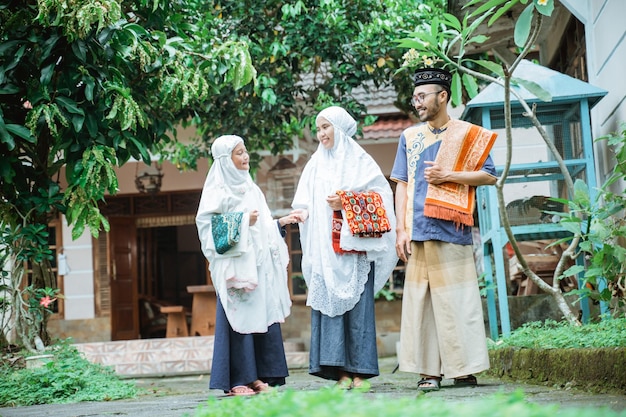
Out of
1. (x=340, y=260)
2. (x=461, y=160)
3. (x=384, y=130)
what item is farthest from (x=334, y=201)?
(x=384, y=130)

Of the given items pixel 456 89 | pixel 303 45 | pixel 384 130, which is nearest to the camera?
pixel 456 89

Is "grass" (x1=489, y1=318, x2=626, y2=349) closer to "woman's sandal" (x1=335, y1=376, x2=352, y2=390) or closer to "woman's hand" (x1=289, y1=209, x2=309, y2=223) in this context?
"woman's sandal" (x1=335, y1=376, x2=352, y2=390)

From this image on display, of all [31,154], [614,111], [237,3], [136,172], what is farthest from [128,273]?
[614,111]

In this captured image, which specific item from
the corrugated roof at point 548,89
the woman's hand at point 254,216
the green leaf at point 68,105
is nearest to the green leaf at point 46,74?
the green leaf at point 68,105

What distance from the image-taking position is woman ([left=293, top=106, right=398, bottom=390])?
16.8ft

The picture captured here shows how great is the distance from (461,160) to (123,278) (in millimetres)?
11051

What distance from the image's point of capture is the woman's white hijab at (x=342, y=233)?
16.9ft

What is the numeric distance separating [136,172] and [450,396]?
417 inches

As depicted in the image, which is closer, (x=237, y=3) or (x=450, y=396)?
(x=450, y=396)

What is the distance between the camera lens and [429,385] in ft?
15.5

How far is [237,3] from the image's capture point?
9062 mm

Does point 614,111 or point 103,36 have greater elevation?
point 103,36

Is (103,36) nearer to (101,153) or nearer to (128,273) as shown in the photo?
(101,153)

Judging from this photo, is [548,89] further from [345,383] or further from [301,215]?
[345,383]
